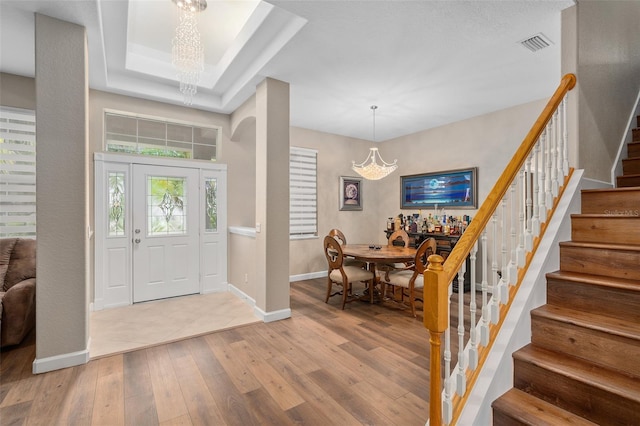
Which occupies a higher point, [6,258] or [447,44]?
[447,44]

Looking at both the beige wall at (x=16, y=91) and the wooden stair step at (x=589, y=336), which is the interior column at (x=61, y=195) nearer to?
the beige wall at (x=16, y=91)

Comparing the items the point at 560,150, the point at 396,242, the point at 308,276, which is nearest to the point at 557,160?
the point at 560,150

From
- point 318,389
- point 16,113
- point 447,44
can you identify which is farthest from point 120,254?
point 447,44

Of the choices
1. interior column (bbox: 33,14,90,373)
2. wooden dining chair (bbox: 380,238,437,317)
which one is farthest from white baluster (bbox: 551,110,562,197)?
interior column (bbox: 33,14,90,373)

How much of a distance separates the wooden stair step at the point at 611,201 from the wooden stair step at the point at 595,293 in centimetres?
68

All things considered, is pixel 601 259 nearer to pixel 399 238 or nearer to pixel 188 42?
pixel 399 238

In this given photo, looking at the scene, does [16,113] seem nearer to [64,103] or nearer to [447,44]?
[64,103]

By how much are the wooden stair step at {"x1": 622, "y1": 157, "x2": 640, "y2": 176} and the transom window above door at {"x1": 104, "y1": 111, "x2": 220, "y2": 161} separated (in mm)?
5020

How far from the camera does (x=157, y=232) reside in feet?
14.0

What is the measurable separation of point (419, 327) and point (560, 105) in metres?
2.46

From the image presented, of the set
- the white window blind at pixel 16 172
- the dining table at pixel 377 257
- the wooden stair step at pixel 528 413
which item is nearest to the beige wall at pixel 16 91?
the white window blind at pixel 16 172

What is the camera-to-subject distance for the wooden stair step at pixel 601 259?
5.70 ft

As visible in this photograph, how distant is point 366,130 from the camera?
224 inches

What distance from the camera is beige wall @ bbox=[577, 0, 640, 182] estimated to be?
7.78ft
